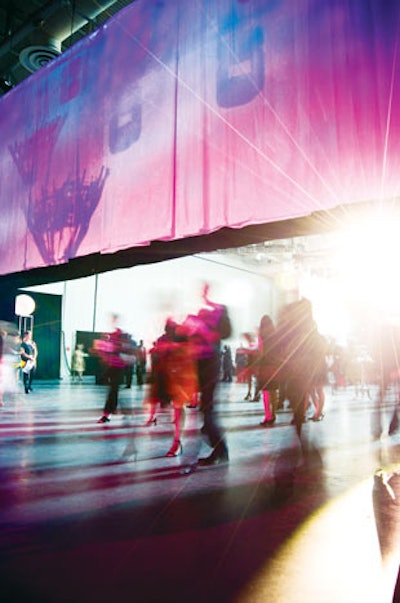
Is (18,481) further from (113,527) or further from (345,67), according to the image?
(345,67)

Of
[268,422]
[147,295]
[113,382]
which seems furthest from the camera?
[147,295]

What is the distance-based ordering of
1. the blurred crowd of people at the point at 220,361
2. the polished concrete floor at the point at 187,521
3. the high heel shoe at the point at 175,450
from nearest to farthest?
1. the polished concrete floor at the point at 187,521
2. the blurred crowd of people at the point at 220,361
3. the high heel shoe at the point at 175,450

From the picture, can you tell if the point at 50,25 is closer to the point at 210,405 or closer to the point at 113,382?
the point at 113,382

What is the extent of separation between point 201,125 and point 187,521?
432 cm

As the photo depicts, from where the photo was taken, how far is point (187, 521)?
3.45 meters

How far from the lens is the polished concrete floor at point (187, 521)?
2.51 m

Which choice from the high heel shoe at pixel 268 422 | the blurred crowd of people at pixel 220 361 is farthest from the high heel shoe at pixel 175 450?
the high heel shoe at pixel 268 422

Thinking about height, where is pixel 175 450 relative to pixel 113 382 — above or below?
below

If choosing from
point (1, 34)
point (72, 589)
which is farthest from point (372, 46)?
point (1, 34)

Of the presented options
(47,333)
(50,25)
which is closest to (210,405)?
(50,25)

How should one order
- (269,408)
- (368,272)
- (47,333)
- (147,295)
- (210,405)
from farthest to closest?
(368,272) < (147,295) < (47,333) < (269,408) < (210,405)

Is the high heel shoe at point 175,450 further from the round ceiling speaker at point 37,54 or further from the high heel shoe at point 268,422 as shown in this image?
the round ceiling speaker at point 37,54

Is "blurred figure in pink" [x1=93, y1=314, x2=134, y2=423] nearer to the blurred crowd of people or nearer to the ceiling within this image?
the blurred crowd of people

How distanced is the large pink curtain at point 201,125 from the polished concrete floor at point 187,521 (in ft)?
9.03
